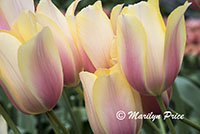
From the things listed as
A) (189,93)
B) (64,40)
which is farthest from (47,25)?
(189,93)

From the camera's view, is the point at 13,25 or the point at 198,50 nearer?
the point at 13,25

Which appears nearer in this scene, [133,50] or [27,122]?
[133,50]

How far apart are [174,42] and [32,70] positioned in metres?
0.12

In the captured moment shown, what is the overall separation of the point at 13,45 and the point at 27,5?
0.25 ft

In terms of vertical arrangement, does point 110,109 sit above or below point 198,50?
above

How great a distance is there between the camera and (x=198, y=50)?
1188mm

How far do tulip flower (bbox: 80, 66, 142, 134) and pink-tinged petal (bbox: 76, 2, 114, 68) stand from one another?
0.03 metres

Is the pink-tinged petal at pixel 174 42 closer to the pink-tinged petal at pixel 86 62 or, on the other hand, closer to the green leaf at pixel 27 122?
the pink-tinged petal at pixel 86 62

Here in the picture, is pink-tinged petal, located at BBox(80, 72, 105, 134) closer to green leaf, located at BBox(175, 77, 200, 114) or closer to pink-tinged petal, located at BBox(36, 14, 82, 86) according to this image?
pink-tinged petal, located at BBox(36, 14, 82, 86)

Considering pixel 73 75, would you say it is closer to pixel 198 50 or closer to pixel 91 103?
pixel 91 103

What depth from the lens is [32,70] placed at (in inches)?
12.1

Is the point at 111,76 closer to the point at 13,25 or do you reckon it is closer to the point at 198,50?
the point at 13,25

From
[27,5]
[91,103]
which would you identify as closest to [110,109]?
[91,103]

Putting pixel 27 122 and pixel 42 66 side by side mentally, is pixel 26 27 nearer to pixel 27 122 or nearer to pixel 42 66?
pixel 42 66
